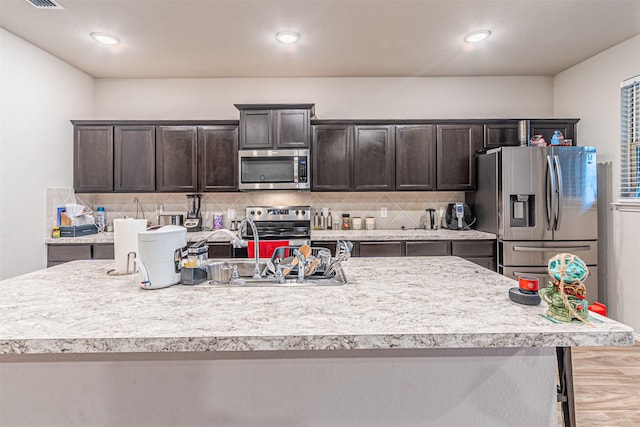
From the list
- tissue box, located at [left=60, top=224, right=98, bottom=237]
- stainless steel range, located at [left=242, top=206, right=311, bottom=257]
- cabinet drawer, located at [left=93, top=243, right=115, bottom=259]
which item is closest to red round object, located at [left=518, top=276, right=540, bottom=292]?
stainless steel range, located at [left=242, top=206, right=311, bottom=257]

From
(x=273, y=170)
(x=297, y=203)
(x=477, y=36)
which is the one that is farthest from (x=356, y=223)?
(x=477, y=36)

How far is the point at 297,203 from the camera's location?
419cm

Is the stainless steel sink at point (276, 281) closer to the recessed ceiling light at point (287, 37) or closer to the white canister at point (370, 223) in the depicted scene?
the recessed ceiling light at point (287, 37)

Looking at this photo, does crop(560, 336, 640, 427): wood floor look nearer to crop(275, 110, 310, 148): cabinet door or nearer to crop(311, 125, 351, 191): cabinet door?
crop(311, 125, 351, 191): cabinet door

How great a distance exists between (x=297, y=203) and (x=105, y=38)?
2384 mm

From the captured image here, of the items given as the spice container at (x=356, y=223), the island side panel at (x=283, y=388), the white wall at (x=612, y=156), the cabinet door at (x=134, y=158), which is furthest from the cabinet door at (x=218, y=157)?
the white wall at (x=612, y=156)

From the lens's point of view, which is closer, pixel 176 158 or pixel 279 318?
pixel 279 318

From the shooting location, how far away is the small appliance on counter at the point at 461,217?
3896 mm

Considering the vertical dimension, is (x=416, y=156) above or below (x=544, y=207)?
above

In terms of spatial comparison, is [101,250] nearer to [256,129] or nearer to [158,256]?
[256,129]

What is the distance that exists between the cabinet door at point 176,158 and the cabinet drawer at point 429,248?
2374 mm

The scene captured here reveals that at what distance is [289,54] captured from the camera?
3479 mm

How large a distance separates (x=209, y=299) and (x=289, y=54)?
2.83 meters

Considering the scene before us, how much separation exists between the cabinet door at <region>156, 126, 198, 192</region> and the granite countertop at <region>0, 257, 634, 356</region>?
232 cm
